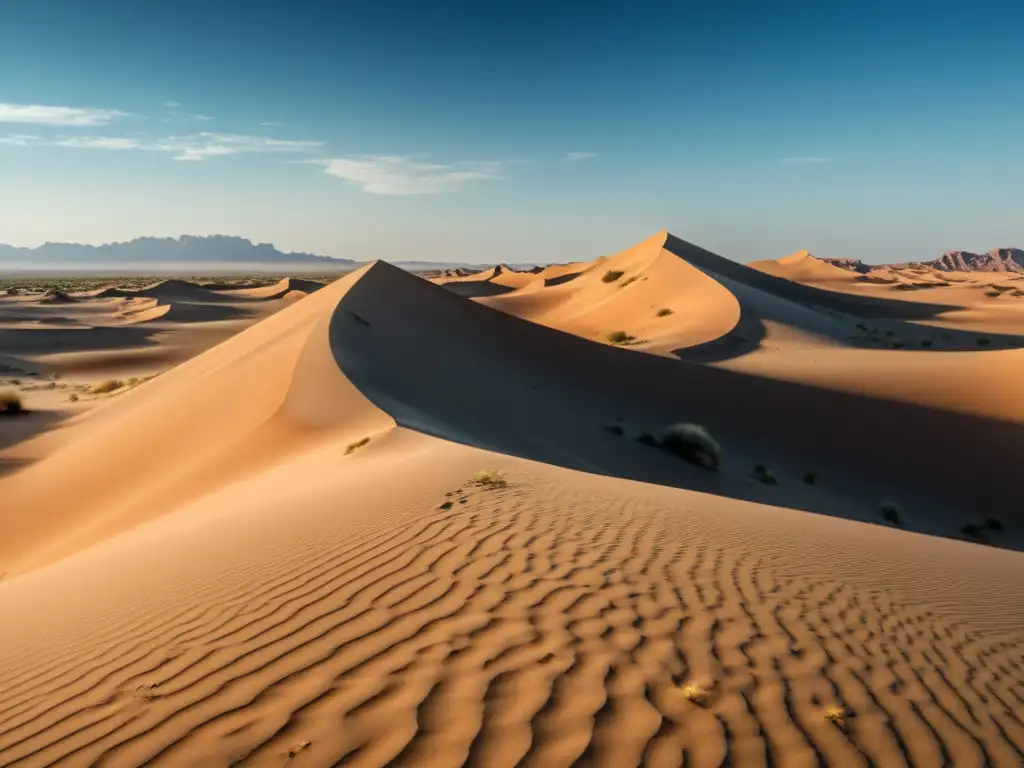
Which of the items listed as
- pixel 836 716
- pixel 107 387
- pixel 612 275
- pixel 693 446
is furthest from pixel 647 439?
pixel 612 275

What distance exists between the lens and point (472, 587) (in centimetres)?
423

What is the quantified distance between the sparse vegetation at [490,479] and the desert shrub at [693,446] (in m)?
7.24

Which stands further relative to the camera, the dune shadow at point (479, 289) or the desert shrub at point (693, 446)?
the dune shadow at point (479, 289)

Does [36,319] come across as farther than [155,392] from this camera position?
Yes

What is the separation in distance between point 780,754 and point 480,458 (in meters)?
6.15

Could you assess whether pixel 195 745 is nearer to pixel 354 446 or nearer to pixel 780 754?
pixel 780 754

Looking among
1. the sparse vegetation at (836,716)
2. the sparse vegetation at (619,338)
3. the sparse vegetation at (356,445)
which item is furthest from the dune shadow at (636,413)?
the sparse vegetation at (619,338)

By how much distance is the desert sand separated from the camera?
9.48ft

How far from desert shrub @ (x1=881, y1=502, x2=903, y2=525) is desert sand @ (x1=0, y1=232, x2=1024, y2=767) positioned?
34 centimetres

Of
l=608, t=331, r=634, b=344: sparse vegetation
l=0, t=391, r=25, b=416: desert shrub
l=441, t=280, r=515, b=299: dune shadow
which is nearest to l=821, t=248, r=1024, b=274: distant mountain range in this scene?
l=441, t=280, r=515, b=299: dune shadow

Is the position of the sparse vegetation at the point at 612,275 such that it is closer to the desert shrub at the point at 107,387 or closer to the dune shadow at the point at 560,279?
the dune shadow at the point at 560,279

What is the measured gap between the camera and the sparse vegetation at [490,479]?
279 inches

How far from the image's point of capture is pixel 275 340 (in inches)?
667

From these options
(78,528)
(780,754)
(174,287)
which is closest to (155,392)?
(78,528)
